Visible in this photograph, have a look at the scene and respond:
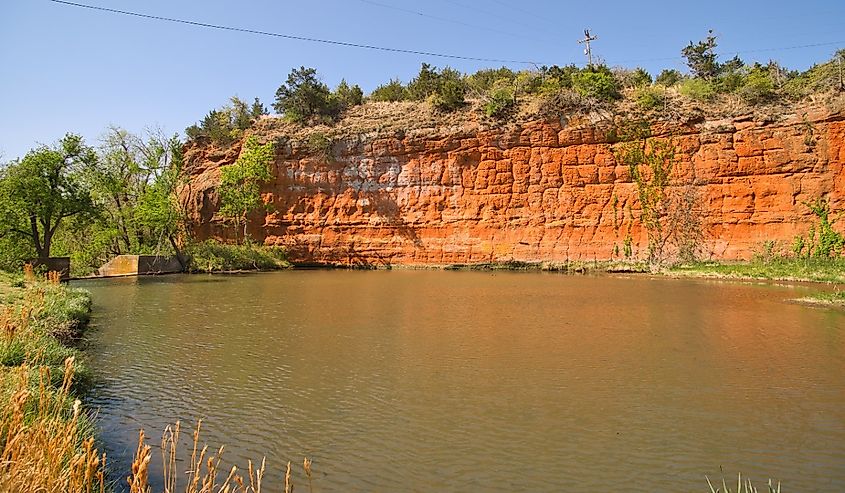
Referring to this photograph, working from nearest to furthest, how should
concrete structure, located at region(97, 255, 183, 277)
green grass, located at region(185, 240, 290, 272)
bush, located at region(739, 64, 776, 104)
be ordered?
1. concrete structure, located at region(97, 255, 183, 277)
2. bush, located at region(739, 64, 776, 104)
3. green grass, located at region(185, 240, 290, 272)

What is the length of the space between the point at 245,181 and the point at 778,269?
104 ft

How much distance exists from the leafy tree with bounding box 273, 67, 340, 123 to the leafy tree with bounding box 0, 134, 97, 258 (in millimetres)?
17845

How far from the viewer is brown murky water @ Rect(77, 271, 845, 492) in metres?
4.94

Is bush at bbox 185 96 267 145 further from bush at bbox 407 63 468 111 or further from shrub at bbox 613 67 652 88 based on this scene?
shrub at bbox 613 67 652 88

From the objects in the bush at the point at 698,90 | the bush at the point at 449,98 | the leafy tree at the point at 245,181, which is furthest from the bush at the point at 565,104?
the leafy tree at the point at 245,181

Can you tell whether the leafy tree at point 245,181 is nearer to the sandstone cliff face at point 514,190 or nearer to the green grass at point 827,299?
the sandstone cliff face at point 514,190

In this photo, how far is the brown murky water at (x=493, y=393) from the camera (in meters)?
4.94

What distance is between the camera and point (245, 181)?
36.9 metres

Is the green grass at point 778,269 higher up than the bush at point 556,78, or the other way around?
the bush at point 556,78

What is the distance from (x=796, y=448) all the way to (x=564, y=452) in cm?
228

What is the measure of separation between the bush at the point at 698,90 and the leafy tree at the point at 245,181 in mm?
27489

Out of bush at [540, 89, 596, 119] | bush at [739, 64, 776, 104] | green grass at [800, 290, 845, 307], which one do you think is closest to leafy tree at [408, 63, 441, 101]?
bush at [540, 89, 596, 119]

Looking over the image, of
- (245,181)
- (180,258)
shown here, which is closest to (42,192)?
(180,258)

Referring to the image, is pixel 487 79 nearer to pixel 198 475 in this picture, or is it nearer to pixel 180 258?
pixel 180 258
